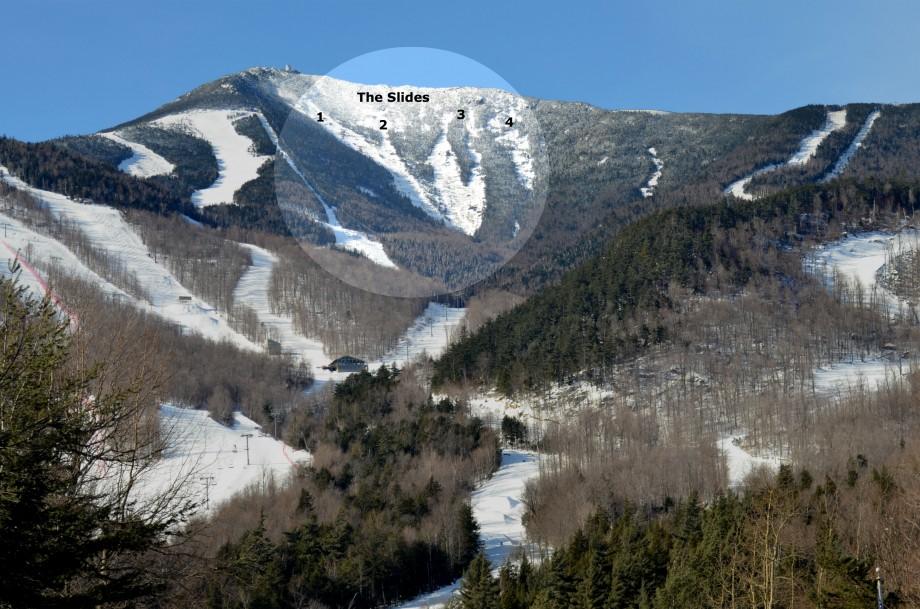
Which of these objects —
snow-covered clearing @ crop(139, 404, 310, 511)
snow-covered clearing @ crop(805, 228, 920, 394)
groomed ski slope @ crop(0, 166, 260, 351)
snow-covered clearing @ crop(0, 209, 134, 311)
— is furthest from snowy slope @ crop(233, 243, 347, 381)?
snow-covered clearing @ crop(805, 228, 920, 394)

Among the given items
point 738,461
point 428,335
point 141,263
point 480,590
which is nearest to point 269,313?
point 141,263

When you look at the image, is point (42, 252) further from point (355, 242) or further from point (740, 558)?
point (740, 558)

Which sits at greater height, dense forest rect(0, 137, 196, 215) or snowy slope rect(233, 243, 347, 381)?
dense forest rect(0, 137, 196, 215)

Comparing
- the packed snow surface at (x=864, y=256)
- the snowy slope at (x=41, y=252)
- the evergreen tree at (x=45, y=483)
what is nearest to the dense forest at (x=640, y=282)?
the packed snow surface at (x=864, y=256)

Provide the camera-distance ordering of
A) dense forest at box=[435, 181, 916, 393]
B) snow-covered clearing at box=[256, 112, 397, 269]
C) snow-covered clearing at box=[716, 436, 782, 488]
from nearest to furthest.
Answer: snow-covered clearing at box=[716, 436, 782, 488]
dense forest at box=[435, 181, 916, 393]
snow-covered clearing at box=[256, 112, 397, 269]

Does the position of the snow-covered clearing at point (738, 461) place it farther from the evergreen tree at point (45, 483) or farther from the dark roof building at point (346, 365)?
the dark roof building at point (346, 365)

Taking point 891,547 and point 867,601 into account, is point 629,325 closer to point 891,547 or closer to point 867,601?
point 891,547

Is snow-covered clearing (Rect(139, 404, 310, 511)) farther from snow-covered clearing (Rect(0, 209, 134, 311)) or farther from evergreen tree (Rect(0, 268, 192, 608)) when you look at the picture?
snow-covered clearing (Rect(0, 209, 134, 311))

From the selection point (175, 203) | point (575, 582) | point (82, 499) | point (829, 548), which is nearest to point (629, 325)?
point (575, 582)
